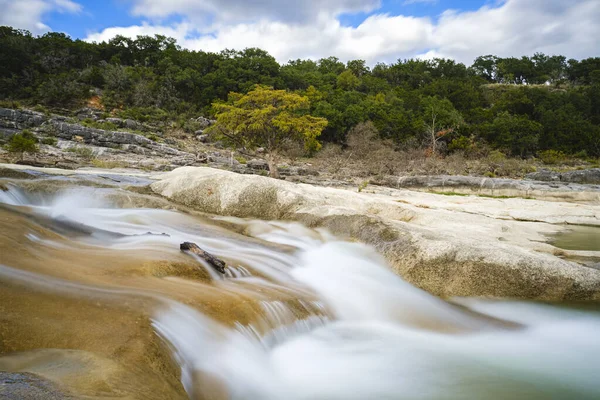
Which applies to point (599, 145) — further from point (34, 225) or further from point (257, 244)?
point (34, 225)

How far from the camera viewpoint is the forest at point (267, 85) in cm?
4400

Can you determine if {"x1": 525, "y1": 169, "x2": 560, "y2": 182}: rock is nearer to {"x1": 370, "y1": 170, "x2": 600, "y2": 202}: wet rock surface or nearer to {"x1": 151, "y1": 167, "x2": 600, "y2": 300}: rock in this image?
{"x1": 370, "y1": 170, "x2": 600, "y2": 202}: wet rock surface

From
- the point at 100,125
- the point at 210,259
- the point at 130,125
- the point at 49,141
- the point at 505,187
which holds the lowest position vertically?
the point at 210,259

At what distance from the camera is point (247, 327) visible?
407 centimetres

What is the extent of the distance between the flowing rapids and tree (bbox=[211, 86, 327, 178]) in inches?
689

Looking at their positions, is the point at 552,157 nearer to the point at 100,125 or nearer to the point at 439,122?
the point at 439,122

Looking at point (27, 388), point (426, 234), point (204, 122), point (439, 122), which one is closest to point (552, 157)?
point (439, 122)

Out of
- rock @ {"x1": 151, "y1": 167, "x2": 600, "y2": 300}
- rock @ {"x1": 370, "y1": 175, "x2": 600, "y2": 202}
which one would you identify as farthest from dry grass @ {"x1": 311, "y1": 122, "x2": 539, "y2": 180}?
rock @ {"x1": 151, "y1": 167, "x2": 600, "y2": 300}

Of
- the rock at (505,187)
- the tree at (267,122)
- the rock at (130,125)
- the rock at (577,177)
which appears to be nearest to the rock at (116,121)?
the rock at (130,125)

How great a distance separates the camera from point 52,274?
12.1 ft

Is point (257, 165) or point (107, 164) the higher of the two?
point (257, 165)

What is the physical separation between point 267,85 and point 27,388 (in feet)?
173

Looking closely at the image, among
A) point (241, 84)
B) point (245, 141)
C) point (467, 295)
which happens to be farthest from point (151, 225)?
point (241, 84)

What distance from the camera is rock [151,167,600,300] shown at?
6.25 metres
